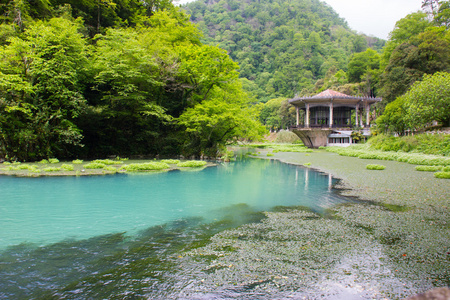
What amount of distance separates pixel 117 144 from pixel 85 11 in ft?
58.2

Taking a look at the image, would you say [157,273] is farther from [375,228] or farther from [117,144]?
[117,144]

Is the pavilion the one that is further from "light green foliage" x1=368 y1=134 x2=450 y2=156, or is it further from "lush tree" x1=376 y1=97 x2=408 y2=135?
"light green foliage" x1=368 y1=134 x2=450 y2=156

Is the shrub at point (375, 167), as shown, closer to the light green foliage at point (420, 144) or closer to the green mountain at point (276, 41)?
the light green foliage at point (420, 144)

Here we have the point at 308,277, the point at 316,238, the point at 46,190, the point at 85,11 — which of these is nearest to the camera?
the point at 308,277

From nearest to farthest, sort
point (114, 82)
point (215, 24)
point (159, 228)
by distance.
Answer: point (159, 228) < point (114, 82) < point (215, 24)

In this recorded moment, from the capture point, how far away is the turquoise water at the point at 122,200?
21.5 ft

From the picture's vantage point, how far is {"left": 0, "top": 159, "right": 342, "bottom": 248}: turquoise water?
657 cm

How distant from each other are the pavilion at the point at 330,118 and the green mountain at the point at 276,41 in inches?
1209

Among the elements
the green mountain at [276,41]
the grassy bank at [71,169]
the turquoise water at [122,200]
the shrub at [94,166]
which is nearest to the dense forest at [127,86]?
the grassy bank at [71,169]

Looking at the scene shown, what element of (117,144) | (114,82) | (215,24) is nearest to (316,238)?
(114,82)

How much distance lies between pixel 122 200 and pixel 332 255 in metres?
6.99

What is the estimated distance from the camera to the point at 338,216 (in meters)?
7.13

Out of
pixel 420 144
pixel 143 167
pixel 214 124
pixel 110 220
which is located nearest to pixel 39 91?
pixel 143 167

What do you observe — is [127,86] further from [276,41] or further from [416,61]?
[276,41]
